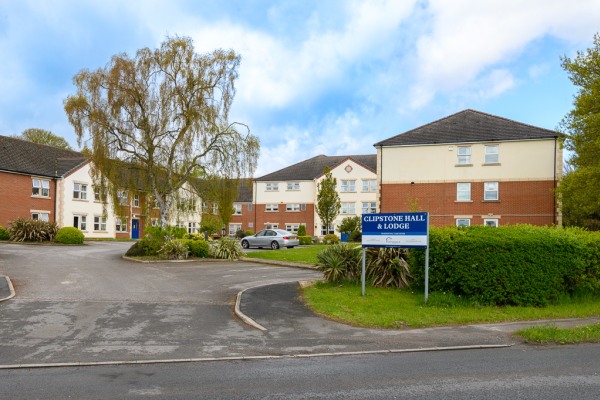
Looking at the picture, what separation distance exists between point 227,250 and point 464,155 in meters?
20.1

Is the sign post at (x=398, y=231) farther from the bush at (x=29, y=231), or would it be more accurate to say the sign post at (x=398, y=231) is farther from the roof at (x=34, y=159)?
the roof at (x=34, y=159)

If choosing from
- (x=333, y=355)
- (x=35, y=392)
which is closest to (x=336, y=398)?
(x=333, y=355)

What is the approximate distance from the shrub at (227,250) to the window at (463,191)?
18402 millimetres

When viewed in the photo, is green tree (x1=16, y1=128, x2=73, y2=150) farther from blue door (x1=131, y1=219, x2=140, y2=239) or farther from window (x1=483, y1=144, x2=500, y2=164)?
window (x1=483, y1=144, x2=500, y2=164)

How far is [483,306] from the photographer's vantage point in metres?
11.8

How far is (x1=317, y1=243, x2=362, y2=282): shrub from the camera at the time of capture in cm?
1537

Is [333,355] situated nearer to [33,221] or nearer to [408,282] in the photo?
[408,282]

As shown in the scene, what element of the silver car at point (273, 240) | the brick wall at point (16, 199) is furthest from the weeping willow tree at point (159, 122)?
the brick wall at point (16, 199)

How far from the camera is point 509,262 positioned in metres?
11.8

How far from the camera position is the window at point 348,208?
58562 millimetres

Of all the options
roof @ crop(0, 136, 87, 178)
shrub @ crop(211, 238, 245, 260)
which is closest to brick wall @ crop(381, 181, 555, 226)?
shrub @ crop(211, 238, 245, 260)

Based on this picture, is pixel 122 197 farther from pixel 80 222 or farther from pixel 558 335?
pixel 80 222

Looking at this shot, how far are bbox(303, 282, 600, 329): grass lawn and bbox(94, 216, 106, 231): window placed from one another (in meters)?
39.7

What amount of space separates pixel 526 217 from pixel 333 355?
99.8 ft
